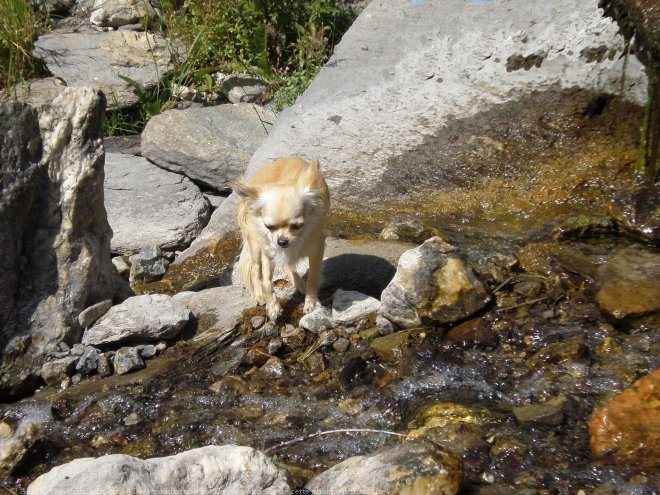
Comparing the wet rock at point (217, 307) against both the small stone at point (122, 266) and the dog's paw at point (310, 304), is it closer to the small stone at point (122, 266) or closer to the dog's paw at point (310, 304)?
the dog's paw at point (310, 304)

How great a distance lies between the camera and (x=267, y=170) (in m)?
6.15

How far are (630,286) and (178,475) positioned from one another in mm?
3194

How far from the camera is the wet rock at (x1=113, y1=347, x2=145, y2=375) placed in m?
5.34

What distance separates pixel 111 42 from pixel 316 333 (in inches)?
252

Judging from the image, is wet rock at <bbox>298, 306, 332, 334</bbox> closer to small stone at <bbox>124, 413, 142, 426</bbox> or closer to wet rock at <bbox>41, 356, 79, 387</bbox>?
small stone at <bbox>124, 413, 142, 426</bbox>

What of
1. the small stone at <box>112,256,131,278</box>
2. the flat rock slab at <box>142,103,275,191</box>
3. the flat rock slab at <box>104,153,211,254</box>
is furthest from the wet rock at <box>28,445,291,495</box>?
the flat rock slab at <box>142,103,275,191</box>

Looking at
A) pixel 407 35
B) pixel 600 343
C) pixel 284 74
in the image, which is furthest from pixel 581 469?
pixel 284 74

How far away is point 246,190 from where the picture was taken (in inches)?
216

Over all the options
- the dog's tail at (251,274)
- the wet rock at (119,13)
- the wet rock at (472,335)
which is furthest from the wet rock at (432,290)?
the wet rock at (119,13)

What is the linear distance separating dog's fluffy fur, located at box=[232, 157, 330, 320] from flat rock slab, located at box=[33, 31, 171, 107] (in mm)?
4377

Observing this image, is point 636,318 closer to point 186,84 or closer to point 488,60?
point 488,60

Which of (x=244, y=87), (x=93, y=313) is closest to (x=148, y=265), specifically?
(x=93, y=313)

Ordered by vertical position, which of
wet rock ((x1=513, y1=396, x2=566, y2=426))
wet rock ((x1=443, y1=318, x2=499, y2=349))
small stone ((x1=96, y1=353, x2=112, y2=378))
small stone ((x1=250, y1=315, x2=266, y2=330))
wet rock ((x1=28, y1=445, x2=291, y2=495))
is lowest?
small stone ((x1=96, y1=353, x2=112, y2=378))

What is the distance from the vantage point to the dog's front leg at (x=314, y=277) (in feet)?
19.1
